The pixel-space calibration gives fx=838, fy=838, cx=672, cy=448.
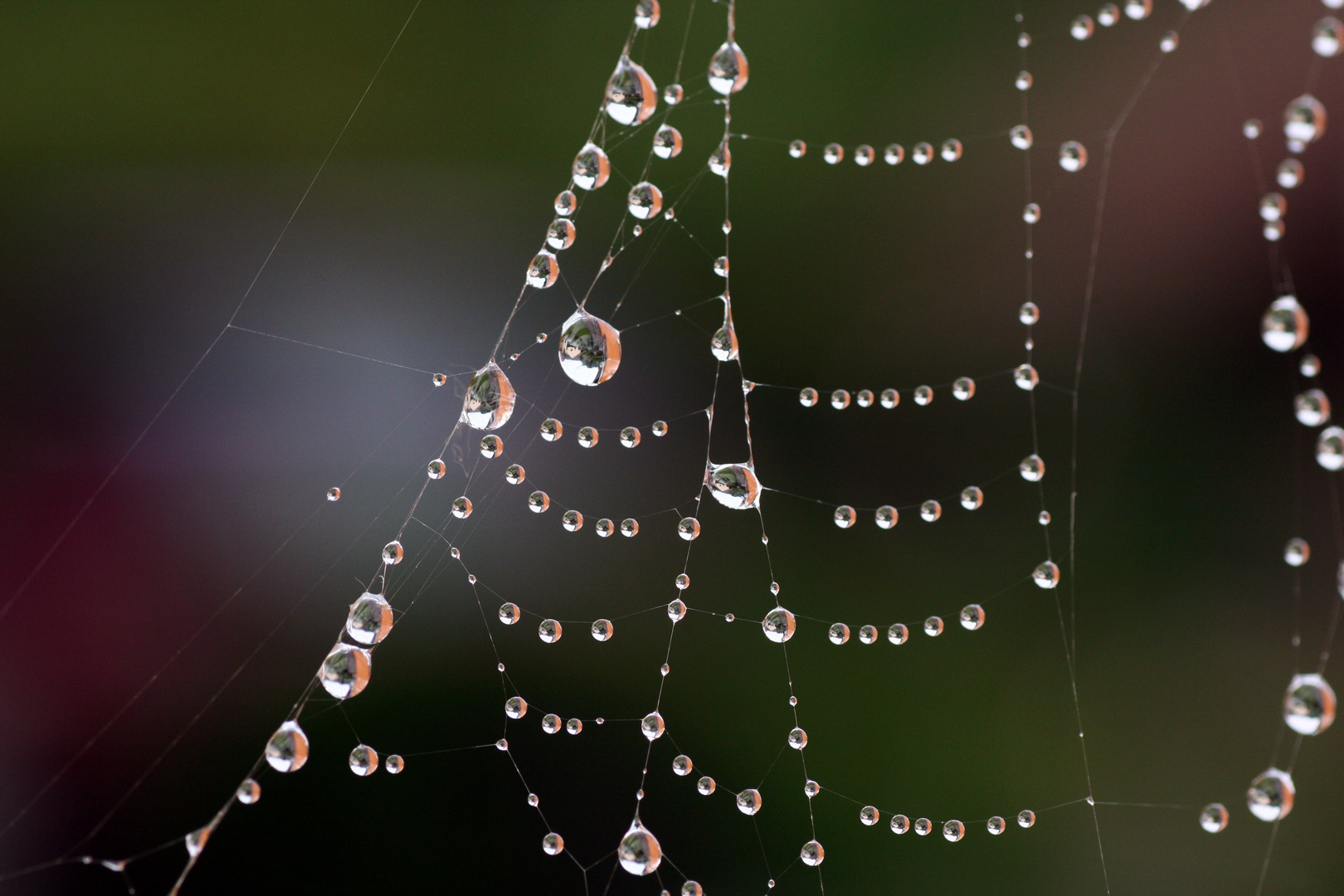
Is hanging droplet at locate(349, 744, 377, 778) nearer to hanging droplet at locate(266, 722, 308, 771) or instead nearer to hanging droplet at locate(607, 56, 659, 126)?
hanging droplet at locate(266, 722, 308, 771)

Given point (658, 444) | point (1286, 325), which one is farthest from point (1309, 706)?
point (658, 444)

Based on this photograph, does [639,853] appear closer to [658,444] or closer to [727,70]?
[727,70]

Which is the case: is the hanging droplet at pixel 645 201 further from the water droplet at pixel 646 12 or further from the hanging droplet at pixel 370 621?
the hanging droplet at pixel 370 621

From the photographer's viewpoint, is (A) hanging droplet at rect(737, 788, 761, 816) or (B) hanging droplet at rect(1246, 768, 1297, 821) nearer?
(B) hanging droplet at rect(1246, 768, 1297, 821)

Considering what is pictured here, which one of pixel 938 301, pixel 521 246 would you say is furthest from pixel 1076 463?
pixel 521 246

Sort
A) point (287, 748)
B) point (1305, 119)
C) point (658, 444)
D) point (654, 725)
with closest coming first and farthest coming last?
point (1305, 119) < point (287, 748) < point (654, 725) < point (658, 444)

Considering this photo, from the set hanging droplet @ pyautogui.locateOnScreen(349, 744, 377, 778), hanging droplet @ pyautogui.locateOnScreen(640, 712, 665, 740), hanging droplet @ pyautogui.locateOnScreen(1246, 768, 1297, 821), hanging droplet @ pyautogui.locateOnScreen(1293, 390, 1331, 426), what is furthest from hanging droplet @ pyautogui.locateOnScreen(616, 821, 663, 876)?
hanging droplet @ pyautogui.locateOnScreen(1293, 390, 1331, 426)
